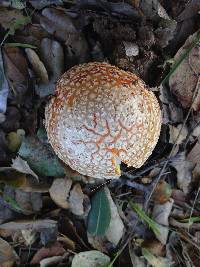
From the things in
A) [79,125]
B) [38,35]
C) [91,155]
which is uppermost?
[38,35]

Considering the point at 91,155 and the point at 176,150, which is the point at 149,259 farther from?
the point at 91,155

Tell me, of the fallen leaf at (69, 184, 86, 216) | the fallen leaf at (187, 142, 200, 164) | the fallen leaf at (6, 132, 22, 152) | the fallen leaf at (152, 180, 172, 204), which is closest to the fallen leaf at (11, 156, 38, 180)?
the fallen leaf at (6, 132, 22, 152)

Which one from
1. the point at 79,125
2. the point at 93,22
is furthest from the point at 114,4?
the point at 79,125

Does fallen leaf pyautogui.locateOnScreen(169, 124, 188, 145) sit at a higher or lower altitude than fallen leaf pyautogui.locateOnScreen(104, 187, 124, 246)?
higher

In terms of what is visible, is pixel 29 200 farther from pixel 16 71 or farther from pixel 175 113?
pixel 175 113

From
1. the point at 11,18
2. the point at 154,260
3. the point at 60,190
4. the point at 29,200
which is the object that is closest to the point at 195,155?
the point at 154,260

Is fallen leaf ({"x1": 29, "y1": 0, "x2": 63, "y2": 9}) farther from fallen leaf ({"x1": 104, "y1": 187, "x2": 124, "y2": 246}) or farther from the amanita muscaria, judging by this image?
fallen leaf ({"x1": 104, "y1": 187, "x2": 124, "y2": 246})
